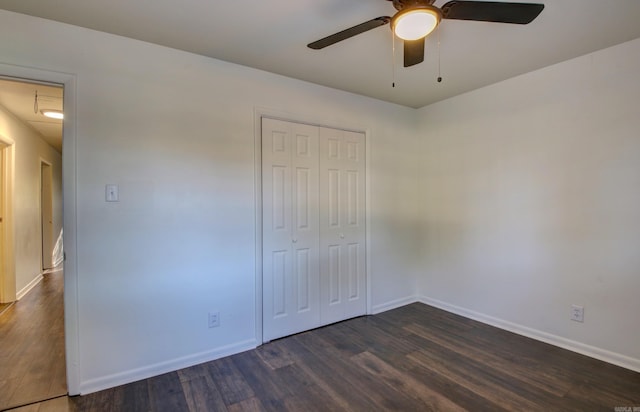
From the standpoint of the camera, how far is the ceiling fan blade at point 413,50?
67.7 inches

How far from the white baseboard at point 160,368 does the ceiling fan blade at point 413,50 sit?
247cm

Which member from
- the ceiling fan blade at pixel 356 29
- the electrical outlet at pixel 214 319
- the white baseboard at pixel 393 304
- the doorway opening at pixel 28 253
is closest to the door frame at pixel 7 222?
the doorway opening at pixel 28 253

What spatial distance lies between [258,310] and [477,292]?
89.5 inches

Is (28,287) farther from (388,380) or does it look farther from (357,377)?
(388,380)

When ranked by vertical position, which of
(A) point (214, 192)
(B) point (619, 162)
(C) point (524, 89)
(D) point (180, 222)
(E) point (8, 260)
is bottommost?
(E) point (8, 260)

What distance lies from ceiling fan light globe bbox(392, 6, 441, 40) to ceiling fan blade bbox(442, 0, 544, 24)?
6 cm

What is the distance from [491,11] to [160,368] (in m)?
2.98

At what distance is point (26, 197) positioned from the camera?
14.2 feet

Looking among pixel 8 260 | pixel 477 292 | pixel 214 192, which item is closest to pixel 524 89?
pixel 477 292

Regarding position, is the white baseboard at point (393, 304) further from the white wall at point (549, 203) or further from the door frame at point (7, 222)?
the door frame at point (7, 222)

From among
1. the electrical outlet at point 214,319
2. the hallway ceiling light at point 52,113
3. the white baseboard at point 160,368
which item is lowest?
the white baseboard at point 160,368

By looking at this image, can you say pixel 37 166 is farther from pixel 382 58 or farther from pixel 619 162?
pixel 619 162

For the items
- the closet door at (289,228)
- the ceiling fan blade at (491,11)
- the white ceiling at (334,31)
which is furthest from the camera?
the closet door at (289,228)

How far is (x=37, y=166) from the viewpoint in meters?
4.89
